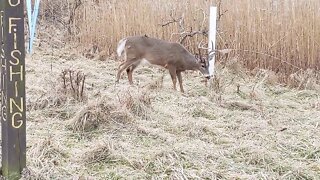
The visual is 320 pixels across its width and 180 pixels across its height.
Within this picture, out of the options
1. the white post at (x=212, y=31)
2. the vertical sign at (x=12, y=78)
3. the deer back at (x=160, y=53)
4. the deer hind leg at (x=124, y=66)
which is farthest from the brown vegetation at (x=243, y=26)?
the vertical sign at (x=12, y=78)

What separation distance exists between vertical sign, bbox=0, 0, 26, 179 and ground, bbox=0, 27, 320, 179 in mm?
283

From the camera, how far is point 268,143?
179 inches

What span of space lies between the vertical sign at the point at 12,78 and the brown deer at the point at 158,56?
4.74m

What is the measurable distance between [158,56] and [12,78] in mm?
5013

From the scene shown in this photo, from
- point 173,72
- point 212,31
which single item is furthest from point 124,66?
point 212,31

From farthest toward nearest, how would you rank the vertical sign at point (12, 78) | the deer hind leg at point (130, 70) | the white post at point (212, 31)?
the white post at point (212, 31), the deer hind leg at point (130, 70), the vertical sign at point (12, 78)

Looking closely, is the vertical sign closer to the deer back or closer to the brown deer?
the brown deer

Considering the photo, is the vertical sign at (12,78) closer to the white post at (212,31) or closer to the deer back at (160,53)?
the deer back at (160,53)

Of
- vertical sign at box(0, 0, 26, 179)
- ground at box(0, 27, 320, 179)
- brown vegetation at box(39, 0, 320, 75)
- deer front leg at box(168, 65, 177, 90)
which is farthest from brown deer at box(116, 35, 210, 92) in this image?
vertical sign at box(0, 0, 26, 179)

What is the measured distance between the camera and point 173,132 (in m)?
4.85

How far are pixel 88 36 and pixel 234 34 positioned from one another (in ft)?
10.7

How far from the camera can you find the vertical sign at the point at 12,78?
2.97 meters

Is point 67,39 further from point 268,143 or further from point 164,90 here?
point 268,143

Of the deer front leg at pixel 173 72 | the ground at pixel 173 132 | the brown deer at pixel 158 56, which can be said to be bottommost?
the ground at pixel 173 132
